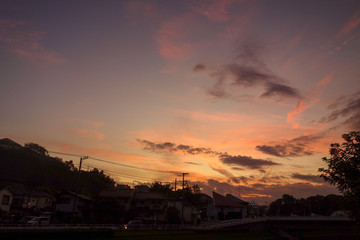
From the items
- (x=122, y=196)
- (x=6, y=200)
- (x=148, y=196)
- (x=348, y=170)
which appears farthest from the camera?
(x=148, y=196)

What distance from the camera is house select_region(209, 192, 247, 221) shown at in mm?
91456

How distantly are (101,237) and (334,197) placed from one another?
120 feet

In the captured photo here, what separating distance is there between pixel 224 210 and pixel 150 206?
25.7m

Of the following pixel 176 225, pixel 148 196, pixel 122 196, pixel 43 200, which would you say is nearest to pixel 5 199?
pixel 122 196

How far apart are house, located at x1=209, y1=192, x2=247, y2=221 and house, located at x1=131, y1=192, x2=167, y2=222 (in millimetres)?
16904

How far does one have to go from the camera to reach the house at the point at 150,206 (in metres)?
89.1

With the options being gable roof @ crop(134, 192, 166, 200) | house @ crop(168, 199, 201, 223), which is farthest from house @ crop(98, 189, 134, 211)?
house @ crop(168, 199, 201, 223)

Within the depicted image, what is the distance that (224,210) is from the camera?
95438 millimetres

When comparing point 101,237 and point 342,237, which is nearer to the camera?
point 101,237

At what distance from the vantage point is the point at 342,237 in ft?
276

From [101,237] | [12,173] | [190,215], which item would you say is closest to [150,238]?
[101,237]

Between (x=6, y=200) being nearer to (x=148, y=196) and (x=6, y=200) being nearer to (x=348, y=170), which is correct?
(x=148, y=196)

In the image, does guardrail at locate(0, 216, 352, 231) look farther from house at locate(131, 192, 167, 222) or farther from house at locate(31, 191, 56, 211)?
house at locate(31, 191, 56, 211)

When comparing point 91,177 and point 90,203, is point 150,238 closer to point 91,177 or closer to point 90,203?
point 90,203
